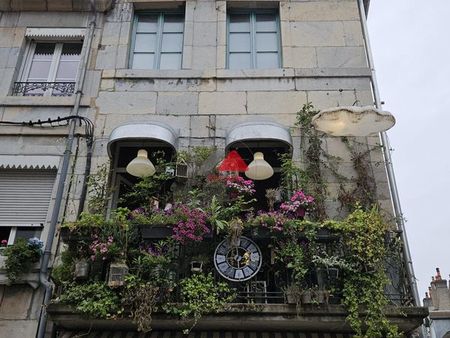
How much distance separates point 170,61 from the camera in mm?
9242

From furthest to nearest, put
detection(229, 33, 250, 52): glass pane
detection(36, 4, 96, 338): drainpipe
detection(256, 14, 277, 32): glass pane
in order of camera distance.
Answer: detection(256, 14, 277, 32): glass pane
detection(229, 33, 250, 52): glass pane
detection(36, 4, 96, 338): drainpipe

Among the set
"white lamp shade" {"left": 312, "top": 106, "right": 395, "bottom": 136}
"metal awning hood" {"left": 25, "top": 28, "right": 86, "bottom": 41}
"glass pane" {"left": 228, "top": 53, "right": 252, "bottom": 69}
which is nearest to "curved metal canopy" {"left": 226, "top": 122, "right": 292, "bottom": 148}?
"white lamp shade" {"left": 312, "top": 106, "right": 395, "bottom": 136}

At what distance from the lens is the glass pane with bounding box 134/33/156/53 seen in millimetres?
9406

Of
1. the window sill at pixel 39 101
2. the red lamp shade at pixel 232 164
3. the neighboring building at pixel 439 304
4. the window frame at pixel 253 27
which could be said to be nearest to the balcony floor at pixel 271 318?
the red lamp shade at pixel 232 164

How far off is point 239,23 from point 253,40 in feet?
1.87

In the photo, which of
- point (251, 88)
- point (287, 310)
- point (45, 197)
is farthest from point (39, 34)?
point (287, 310)

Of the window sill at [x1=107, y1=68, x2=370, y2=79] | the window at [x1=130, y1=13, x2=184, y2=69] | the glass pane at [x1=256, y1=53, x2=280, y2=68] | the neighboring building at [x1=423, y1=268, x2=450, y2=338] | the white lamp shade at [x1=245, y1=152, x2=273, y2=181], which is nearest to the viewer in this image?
the white lamp shade at [x1=245, y1=152, x2=273, y2=181]

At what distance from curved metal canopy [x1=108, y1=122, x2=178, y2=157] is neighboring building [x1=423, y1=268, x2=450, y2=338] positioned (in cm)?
1425

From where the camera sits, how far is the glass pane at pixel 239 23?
31.4 ft

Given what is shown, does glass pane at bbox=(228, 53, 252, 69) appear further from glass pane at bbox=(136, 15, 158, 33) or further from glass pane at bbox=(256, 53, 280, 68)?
glass pane at bbox=(136, 15, 158, 33)

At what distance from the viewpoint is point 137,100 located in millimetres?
8656

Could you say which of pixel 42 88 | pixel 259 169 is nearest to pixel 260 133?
pixel 259 169

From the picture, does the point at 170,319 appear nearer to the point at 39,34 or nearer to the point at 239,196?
the point at 239,196

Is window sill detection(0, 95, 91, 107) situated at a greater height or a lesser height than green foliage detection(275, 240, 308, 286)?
greater
